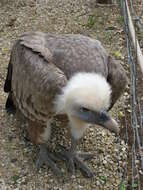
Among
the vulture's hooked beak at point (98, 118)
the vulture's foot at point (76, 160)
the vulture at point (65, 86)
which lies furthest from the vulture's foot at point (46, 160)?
the vulture's hooked beak at point (98, 118)

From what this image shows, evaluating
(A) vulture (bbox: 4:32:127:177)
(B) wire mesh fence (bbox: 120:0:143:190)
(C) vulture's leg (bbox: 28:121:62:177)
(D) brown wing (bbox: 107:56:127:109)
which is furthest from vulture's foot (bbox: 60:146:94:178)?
(D) brown wing (bbox: 107:56:127:109)

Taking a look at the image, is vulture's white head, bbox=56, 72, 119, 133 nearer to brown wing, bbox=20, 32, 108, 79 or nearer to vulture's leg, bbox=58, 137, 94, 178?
brown wing, bbox=20, 32, 108, 79

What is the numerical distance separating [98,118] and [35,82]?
64 centimetres

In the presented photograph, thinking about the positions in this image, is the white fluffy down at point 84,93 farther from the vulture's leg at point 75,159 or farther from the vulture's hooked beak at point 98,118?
the vulture's leg at point 75,159

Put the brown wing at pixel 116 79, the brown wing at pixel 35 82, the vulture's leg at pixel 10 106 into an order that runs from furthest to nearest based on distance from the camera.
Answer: the vulture's leg at pixel 10 106, the brown wing at pixel 116 79, the brown wing at pixel 35 82

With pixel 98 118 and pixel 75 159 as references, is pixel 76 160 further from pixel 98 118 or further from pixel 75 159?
pixel 98 118

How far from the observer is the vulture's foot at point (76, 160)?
363 cm

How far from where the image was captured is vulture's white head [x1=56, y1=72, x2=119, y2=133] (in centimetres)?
279

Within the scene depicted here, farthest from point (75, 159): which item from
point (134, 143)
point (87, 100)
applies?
point (87, 100)

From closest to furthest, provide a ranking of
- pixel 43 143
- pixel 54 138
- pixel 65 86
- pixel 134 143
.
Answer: pixel 65 86 → pixel 43 143 → pixel 134 143 → pixel 54 138

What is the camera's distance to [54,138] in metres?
3.90

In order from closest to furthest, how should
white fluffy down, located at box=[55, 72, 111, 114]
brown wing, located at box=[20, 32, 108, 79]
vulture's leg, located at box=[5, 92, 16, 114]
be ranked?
white fluffy down, located at box=[55, 72, 111, 114]
brown wing, located at box=[20, 32, 108, 79]
vulture's leg, located at box=[5, 92, 16, 114]

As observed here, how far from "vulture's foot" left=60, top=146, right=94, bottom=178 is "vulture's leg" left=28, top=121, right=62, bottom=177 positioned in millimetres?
113

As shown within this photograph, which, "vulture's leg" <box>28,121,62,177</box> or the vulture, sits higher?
the vulture
